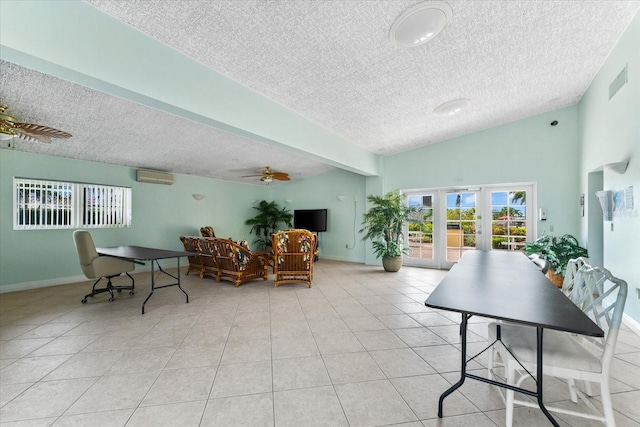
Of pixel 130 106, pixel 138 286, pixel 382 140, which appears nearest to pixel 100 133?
pixel 130 106

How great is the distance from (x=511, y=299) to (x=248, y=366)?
6.40 feet

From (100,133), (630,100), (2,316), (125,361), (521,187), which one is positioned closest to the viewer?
(125,361)

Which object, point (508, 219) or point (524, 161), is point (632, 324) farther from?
point (524, 161)

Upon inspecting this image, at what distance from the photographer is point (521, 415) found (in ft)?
5.14

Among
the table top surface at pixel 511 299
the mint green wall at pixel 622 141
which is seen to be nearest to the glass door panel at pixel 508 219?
the mint green wall at pixel 622 141

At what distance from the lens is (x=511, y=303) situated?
134cm

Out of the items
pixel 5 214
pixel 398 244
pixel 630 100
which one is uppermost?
pixel 630 100

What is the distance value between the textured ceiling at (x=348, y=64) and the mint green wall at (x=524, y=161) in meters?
0.46

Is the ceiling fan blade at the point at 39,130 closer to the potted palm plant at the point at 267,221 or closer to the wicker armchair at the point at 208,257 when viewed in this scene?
the wicker armchair at the point at 208,257

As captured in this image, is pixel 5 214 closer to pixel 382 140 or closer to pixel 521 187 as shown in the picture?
pixel 382 140

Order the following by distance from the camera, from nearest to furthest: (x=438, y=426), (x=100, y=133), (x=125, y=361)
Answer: (x=438, y=426) < (x=125, y=361) < (x=100, y=133)

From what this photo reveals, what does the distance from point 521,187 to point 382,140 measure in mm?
2944

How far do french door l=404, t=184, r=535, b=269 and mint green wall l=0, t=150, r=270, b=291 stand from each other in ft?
17.1

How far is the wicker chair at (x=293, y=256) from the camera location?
4.59m
